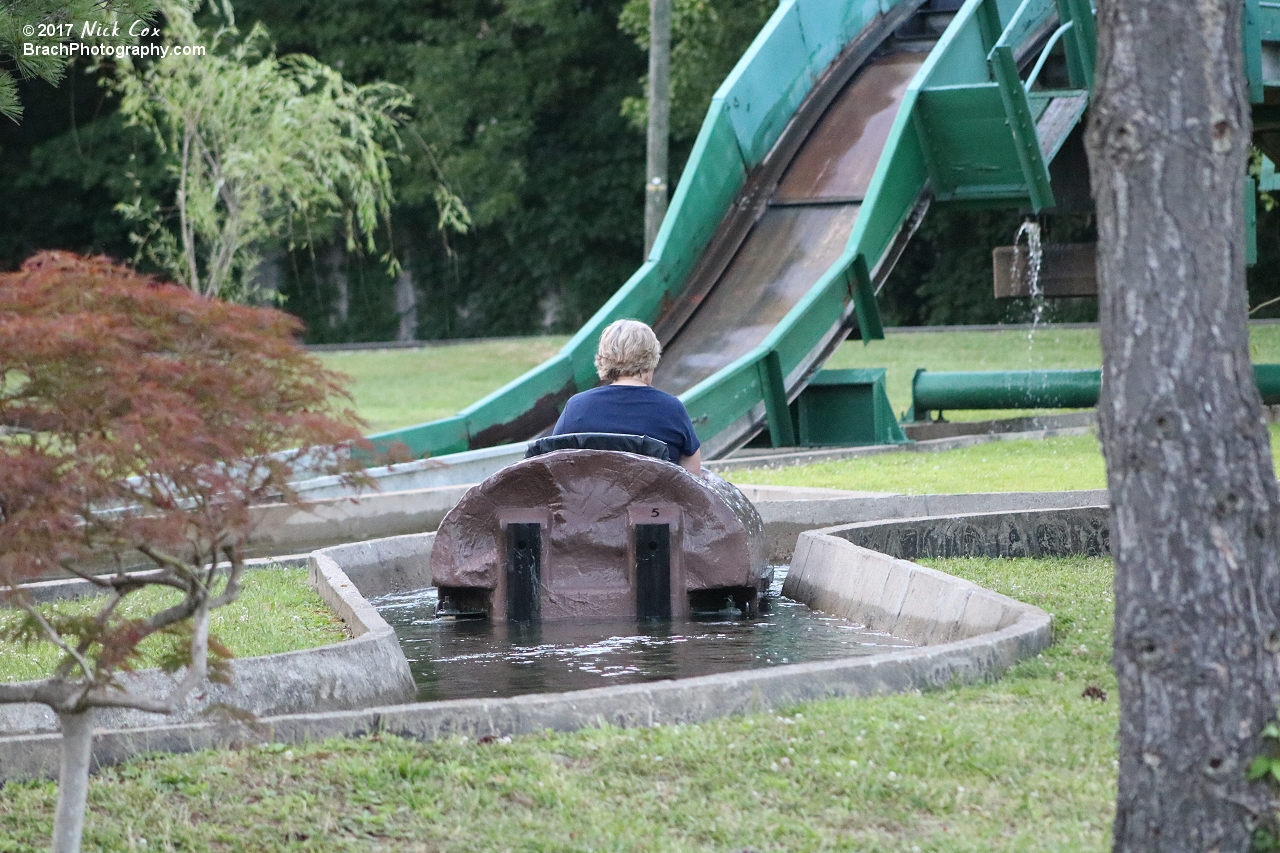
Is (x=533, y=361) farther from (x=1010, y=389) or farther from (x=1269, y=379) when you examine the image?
(x=1269, y=379)

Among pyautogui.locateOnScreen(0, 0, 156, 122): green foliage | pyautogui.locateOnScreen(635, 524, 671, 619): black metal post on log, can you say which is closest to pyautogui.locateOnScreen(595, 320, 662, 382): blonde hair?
pyautogui.locateOnScreen(635, 524, 671, 619): black metal post on log

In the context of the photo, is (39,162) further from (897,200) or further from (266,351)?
(266,351)

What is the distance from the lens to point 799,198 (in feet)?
50.7

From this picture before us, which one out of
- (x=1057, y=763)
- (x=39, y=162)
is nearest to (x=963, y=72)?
(x=1057, y=763)

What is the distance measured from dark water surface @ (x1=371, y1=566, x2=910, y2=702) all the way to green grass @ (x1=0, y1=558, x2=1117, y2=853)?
4.25 feet

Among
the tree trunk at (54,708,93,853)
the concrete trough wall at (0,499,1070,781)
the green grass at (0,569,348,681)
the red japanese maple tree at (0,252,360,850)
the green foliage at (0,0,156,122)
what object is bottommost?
the green grass at (0,569,348,681)

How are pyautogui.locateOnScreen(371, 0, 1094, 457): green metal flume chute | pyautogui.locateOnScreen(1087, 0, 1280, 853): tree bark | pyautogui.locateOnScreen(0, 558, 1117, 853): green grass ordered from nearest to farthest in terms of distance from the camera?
pyautogui.locateOnScreen(1087, 0, 1280, 853): tree bark < pyautogui.locateOnScreen(0, 558, 1117, 853): green grass < pyautogui.locateOnScreen(371, 0, 1094, 457): green metal flume chute

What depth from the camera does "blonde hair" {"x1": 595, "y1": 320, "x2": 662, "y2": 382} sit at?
24.1ft

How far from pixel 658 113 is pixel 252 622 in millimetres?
14726

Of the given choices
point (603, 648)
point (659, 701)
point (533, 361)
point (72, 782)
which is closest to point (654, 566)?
point (603, 648)

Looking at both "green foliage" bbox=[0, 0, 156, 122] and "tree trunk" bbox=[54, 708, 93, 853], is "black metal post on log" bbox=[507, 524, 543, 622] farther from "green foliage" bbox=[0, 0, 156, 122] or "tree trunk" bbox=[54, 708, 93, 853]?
"tree trunk" bbox=[54, 708, 93, 853]

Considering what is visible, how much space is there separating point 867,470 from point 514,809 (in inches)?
339

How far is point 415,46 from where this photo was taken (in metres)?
38.9

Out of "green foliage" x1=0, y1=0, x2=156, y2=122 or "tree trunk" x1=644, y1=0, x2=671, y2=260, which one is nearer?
"green foliage" x1=0, y1=0, x2=156, y2=122
